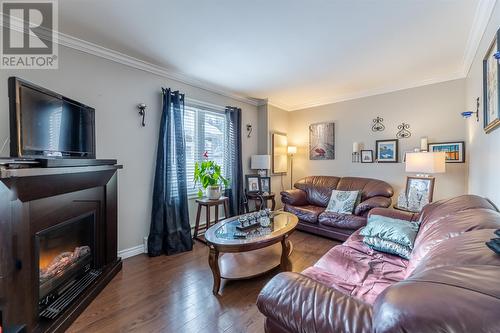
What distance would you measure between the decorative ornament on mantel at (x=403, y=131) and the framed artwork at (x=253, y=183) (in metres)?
2.55

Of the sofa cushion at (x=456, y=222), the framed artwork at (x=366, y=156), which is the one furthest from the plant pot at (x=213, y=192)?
the framed artwork at (x=366, y=156)

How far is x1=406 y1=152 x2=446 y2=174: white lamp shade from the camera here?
2.84m

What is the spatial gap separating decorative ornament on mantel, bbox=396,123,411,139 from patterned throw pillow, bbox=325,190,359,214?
1.24 m

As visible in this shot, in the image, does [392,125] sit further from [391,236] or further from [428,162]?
[391,236]

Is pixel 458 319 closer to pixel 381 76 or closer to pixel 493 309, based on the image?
→ pixel 493 309

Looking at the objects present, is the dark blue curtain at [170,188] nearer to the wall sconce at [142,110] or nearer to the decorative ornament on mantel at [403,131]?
the wall sconce at [142,110]

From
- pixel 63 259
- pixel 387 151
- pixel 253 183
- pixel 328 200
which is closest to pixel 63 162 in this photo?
pixel 63 259

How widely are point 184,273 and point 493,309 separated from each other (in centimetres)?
245

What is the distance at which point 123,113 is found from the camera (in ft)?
8.94

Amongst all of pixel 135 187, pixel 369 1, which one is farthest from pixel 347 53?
pixel 135 187

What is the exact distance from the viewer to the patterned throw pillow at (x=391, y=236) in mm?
1797

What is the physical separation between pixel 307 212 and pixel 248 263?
5.08 feet

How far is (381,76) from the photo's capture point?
3.35 m

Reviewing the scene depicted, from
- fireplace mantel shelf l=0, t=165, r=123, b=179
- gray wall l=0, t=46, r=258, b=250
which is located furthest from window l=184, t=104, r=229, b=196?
fireplace mantel shelf l=0, t=165, r=123, b=179
